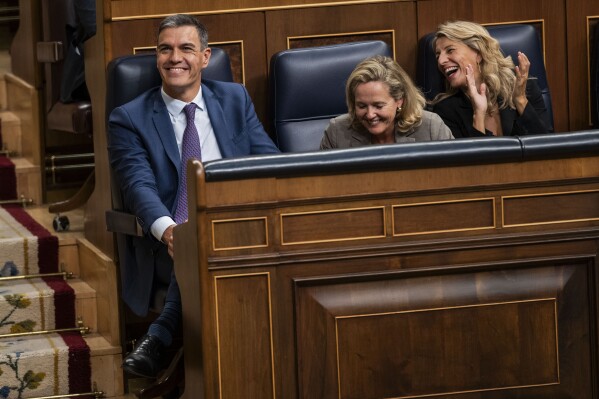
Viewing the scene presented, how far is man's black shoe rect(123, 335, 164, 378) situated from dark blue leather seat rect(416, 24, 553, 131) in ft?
3.94

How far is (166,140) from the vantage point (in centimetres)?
320

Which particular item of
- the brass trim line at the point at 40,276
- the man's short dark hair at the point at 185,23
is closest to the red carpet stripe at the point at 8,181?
the brass trim line at the point at 40,276

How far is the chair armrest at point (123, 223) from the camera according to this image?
3.10 m

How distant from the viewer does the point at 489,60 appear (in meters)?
3.44

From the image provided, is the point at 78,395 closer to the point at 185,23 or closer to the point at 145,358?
the point at 145,358

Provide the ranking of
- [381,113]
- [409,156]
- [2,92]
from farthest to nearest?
[2,92]
[381,113]
[409,156]

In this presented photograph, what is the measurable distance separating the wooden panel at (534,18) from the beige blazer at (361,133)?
557mm

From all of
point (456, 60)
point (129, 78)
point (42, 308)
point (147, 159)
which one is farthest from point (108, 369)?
point (456, 60)

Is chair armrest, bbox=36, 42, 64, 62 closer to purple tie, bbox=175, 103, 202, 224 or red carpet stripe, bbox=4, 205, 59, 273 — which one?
red carpet stripe, bbox=4, 205, 59, 273

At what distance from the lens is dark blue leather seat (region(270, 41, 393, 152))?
3441mm

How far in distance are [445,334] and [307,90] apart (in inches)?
42.6

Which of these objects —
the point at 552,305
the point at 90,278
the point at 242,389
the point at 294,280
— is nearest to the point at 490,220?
the point at 552,305

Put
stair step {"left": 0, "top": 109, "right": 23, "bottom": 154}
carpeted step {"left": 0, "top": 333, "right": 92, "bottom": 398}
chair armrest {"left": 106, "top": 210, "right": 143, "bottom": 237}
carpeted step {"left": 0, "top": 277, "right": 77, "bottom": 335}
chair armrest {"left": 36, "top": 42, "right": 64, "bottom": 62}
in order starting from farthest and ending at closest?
stair step {"left": 0, "top": 109, "right": 23, "bottom": 154} → chair armrest {"left": 36, "top": 42, "right": 64, "bottom": 62} → carpeted step {"left": 0, "top": 277, "right": 77, "bottom": 335} → carpeted step {"left": 0, "top": 333, "right": 92, "bottom": 398} → chair armrest {"left": 106, "top": 210, "right": 143, "bottom": 237}

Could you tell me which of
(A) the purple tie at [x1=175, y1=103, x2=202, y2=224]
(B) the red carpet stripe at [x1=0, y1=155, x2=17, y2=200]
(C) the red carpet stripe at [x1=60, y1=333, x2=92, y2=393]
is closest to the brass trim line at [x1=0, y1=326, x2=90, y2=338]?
(C) the red carpet stripe at [x1=60, y1=333, x2=92, y2=393]
